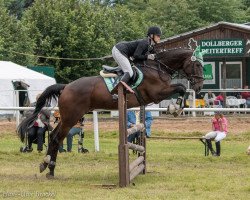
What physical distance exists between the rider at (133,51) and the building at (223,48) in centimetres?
2310

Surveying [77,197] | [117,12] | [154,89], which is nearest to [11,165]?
[154,89]

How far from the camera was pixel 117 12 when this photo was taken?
54.0 metres

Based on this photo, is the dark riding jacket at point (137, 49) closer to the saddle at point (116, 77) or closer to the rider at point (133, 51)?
the rider at point (133, 51)

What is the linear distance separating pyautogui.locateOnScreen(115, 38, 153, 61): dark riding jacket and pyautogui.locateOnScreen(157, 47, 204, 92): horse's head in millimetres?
506

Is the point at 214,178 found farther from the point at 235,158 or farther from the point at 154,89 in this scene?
the point at 235,158

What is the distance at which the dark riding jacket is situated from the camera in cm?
1202

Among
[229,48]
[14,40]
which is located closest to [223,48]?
[229,48]

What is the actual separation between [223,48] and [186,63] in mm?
23243

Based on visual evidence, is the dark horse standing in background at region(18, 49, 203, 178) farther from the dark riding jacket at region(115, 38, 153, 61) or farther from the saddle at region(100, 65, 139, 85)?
the dark riding jacket at region(115, 38, 153, 61)

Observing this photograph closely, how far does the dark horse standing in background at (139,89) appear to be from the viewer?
40.9 feet

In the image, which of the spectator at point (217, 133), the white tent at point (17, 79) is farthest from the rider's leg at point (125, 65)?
the white tent at point (17, 79)


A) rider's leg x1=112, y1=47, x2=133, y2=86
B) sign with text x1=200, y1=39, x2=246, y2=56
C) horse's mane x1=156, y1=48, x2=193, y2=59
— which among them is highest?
sign with text x1=200, y1=39, x2=246, y2=56

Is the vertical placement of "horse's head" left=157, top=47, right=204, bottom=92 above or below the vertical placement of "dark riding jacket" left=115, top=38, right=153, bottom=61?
below

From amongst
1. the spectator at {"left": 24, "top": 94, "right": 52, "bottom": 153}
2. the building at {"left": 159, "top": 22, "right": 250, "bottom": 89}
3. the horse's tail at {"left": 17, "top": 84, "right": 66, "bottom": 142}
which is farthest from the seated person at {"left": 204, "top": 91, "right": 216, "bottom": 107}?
the horse's tail at {"left": 17, "top": 84, "right": 66, "bottom": 142}
